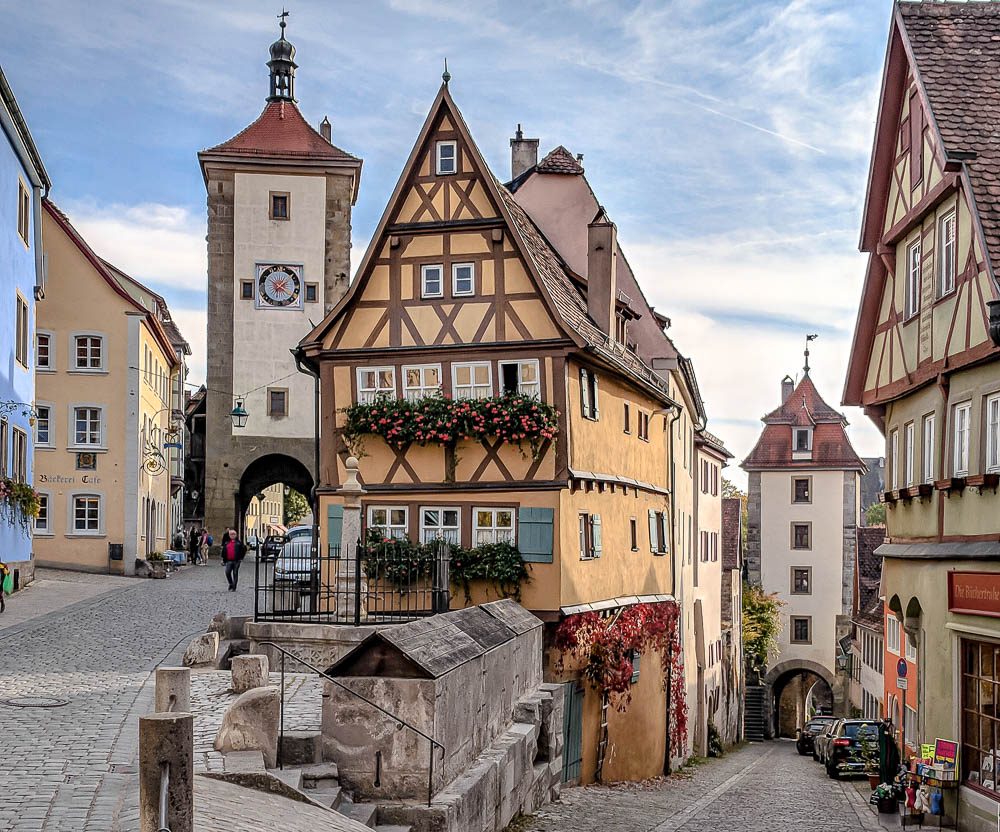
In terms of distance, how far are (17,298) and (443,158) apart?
12.8 m

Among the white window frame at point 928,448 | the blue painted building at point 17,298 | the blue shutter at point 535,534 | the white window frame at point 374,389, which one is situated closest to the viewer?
the white window frame at point 928,448

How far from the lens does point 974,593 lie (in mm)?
16781

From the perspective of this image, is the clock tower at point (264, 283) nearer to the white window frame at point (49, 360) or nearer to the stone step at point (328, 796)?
the white window frame at point (49, 360)

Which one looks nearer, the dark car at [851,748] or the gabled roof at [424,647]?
the gabled roof at [424,647]

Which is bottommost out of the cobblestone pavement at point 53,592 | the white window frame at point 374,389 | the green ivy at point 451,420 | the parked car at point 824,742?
the parked car at point 824,742

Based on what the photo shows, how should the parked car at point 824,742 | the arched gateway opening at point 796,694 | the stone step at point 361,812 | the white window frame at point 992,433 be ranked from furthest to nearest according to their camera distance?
1. the arched gateway opening at point 796,694
2. the parked car at point 824,742
3. the white window frame at point 992,433
4. the stone step at point 361,812

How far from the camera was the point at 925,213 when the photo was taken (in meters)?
19.6

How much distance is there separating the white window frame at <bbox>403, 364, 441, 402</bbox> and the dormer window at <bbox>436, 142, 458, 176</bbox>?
11.3 feet

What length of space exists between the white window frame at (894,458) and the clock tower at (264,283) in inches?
1306

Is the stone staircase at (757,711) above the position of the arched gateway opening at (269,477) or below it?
below

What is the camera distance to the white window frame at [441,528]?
23.1m

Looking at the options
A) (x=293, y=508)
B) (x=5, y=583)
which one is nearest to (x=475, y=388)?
(x=5, y=583)

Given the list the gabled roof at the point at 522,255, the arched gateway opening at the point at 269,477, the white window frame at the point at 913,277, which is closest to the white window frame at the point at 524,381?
the gabled roof at the point at 522,255

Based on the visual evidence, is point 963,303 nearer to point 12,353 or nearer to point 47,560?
point 12,353
